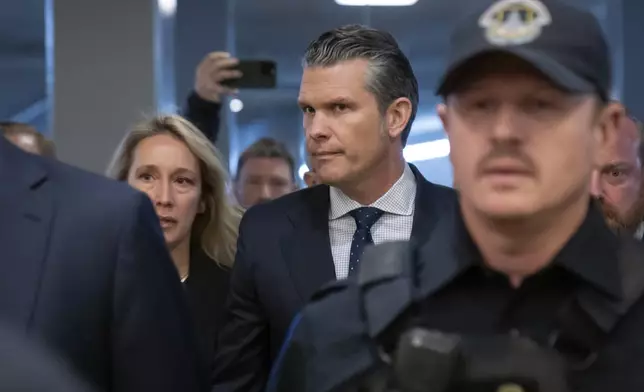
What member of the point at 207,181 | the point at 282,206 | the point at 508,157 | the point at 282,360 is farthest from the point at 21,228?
the point at 207,181

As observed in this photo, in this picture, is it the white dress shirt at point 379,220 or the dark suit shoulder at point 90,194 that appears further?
the white dress shirt at point 379,220

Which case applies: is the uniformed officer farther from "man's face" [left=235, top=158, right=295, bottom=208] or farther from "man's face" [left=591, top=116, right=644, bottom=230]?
"man's face" [left=235, top=158, right=295, bottom=208]

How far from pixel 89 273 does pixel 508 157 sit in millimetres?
554

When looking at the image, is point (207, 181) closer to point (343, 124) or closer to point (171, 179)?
point (171, 179)

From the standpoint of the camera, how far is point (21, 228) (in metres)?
1.20

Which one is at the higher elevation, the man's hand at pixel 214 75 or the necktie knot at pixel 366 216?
the man's hand at pixel 214 75

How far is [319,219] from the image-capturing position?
1.81 m

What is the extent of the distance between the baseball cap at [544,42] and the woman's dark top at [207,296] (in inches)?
43.9

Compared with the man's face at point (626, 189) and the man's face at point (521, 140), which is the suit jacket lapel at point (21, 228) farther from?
the man's face at point (626, 189)

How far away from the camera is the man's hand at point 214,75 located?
8.81 ft

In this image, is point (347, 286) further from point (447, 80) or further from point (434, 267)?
point (447, 80)

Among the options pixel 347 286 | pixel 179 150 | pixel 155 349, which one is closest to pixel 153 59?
pixel 179 150

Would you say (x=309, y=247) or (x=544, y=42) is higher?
(x=544, y=42)

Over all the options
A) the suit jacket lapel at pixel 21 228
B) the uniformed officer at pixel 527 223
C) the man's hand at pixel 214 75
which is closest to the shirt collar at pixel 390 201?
the suit jacket lapel at pixel 21 228
